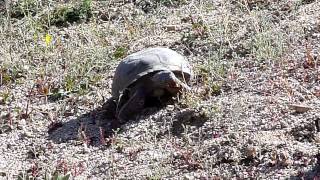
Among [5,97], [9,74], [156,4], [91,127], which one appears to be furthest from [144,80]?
[156,4]

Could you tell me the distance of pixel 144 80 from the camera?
6.09 meters

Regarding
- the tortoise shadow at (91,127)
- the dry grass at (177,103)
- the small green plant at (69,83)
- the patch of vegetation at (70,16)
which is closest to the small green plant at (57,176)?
the dry grass at (177,103)

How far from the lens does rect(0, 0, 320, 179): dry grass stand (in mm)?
5117

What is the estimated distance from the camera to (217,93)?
6180mm

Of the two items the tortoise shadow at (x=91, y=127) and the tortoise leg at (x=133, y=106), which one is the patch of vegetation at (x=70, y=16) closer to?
the tortoise shadow at (x=91, y=127)

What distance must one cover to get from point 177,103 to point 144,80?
1.14 feet

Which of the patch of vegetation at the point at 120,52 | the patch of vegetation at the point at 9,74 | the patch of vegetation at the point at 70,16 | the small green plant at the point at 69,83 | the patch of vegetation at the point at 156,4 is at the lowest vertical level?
the patch of vegetation at the point at 9,74

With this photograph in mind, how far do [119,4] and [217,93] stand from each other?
294cm

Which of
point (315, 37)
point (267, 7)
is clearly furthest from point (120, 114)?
point (267, 7)

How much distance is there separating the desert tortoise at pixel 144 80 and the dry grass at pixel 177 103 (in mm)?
133

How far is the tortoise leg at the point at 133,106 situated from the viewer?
19.9 feet

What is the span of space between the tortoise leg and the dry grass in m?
0.10

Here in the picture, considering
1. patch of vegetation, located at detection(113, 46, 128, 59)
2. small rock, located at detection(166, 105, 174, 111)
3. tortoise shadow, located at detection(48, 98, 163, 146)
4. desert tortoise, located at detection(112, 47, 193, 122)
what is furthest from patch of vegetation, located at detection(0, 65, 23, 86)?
small rock, located at detection(166, 105, 174, 111)

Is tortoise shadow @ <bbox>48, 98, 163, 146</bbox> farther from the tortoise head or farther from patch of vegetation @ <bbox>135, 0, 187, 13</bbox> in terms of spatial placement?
patch of vegetation @ <bbox>135, 0, 187, 13</bbox>
